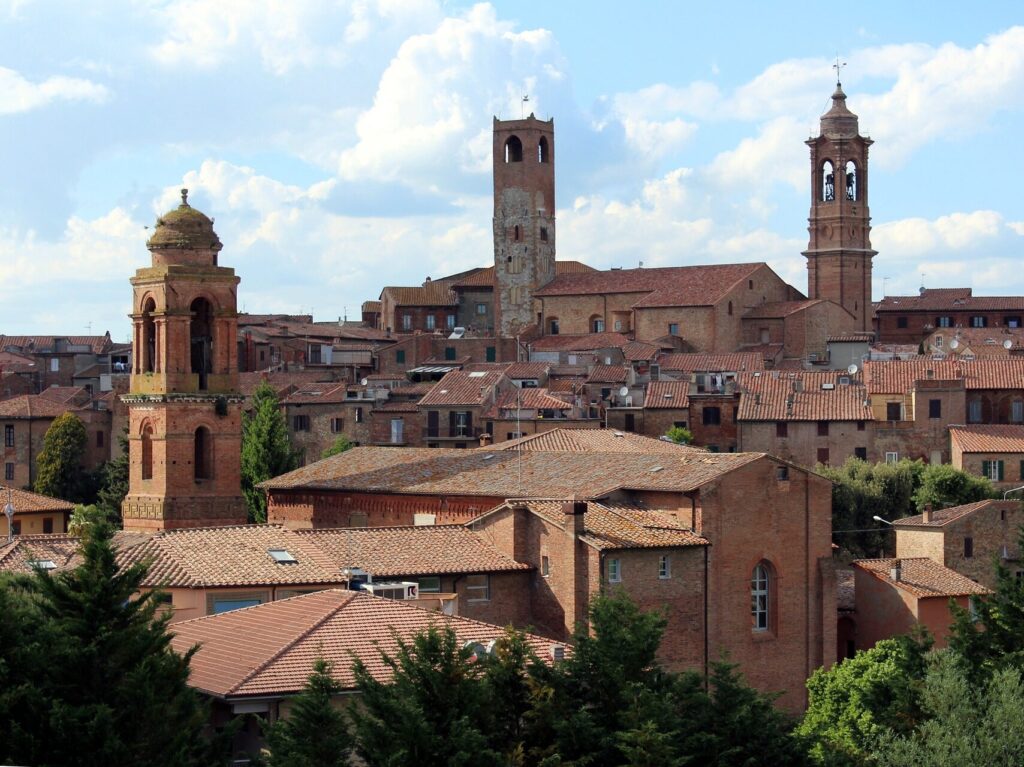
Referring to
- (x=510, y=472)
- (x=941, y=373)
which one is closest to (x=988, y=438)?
(x=941, y=373)

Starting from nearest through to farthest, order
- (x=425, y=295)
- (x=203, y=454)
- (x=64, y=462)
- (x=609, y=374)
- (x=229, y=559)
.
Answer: (x=229, y=559) < (x=203, y=454) < (x=64, y=462) < (x=609, y=374) < (x=425, y=295)

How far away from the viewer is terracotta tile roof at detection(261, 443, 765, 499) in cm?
4150

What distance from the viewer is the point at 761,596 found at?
41.2m

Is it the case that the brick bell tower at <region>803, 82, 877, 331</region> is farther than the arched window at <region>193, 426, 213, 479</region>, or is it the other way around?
the brick bell tower at <region>803, 82, 877, 331</region>

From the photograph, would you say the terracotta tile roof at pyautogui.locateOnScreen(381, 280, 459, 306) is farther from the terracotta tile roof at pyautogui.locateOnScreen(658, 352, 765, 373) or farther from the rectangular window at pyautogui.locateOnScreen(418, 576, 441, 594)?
the rectangular window at pyautogui.locateOnScreen(418, 576, 441, 594)

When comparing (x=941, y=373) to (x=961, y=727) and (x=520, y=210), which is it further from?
(x=961, y=727)

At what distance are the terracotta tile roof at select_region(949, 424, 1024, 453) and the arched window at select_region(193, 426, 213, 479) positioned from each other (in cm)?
2626

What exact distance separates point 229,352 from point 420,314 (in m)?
51.6

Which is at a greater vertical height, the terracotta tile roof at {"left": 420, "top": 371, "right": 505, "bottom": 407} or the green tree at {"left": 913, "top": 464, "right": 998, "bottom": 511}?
the terracotta tile roof at {"left": 420, "top": 371, "right": 505, "bottom": 407}

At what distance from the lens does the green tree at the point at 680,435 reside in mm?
67875

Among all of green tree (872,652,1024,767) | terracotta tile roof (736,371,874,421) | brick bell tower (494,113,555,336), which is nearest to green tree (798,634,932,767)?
green tree (872,652,1024,767)

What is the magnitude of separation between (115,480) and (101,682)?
4703 centimetres

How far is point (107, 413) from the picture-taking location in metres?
77.3

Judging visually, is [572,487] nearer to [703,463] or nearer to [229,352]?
[703,463]
